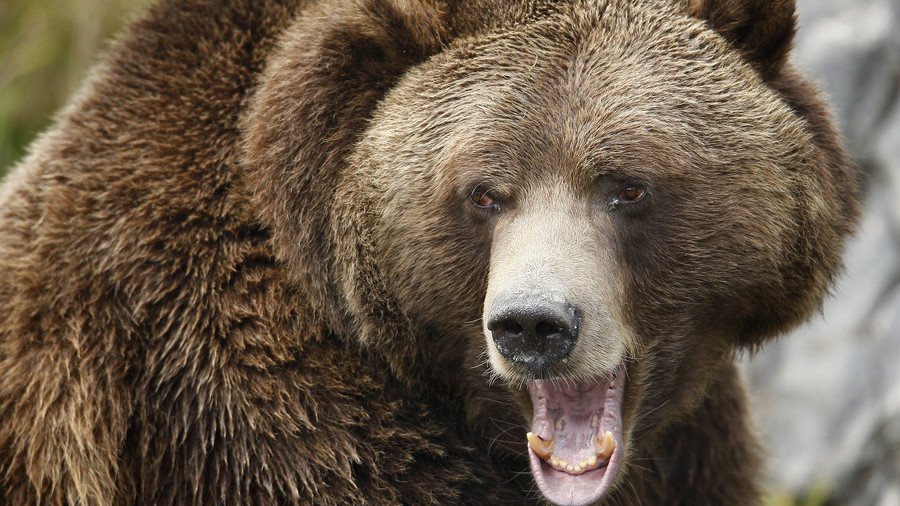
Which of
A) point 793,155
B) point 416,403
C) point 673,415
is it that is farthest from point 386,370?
point 793,155

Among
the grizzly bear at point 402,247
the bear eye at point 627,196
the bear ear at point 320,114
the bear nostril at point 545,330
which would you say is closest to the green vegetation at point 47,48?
the grizzly bear at point 402,247

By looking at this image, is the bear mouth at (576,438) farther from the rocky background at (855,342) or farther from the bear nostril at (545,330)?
the rocky background at (855,342)

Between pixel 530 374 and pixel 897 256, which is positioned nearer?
pixel 530 374

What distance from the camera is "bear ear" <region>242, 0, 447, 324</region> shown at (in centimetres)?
461

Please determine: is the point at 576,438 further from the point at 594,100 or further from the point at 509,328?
the point at 594,100

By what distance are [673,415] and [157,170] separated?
2.28 meters

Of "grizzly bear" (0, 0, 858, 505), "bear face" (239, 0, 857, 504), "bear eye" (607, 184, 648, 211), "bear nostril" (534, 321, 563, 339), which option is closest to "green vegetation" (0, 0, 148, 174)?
"grizzly bear" (0, 0, 858, 505)

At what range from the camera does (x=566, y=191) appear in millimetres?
4277

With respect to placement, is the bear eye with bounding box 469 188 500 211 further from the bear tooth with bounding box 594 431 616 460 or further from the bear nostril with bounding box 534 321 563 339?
the bear tooth with bounding box 594 431 616 460

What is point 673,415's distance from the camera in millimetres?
4828

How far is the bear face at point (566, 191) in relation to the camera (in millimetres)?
4266

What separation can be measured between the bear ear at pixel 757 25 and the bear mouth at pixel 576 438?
1335mm

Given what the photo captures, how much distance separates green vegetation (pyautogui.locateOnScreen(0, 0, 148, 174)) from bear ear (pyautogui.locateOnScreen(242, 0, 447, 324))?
4503 millimetres

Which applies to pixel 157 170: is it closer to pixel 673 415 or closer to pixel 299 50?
pixel 299 50
